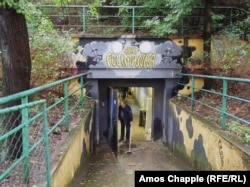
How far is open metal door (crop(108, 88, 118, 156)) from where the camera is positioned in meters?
10.3

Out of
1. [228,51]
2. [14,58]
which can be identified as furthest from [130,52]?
[14,58]

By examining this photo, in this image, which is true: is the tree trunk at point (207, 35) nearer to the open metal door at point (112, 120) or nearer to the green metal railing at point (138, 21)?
the green metal railing at point (138, 21)

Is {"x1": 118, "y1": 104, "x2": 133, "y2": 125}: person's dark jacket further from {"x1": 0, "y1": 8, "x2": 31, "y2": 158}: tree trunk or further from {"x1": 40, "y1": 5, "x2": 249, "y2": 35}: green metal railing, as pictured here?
{"x1": 0, "y1": 8, "x2": 31, "y2": 158}: tree trunk

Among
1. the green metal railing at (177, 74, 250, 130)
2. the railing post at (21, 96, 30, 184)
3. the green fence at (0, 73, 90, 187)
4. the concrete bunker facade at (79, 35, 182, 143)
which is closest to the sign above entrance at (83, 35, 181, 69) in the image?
the concrete bunker facade at (79, 35, 182, 143)

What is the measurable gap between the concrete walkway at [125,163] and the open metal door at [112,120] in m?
0.26

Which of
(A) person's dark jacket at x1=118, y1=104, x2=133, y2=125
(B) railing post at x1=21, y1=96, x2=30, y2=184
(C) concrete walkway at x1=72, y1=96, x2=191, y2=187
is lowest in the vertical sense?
(C) concrete walkway at x1=72, y1=96, x2=191, y2=187

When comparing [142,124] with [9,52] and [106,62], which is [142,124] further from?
[9,52]

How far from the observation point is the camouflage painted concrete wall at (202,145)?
463 centimetres

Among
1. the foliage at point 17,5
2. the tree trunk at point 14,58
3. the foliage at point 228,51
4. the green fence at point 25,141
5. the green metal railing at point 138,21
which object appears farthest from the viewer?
the green metal railing at point 138,21

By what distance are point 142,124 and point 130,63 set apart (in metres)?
5.32

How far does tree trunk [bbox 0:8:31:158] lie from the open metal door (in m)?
5.87

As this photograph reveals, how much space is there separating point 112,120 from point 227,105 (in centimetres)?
451

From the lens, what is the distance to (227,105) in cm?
766

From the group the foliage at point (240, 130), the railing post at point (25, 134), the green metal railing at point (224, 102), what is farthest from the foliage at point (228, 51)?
the railing post at point (25, 134)
